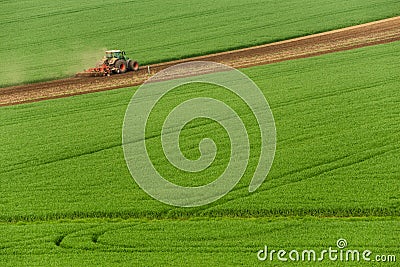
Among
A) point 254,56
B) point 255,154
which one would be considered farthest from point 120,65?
point 255,154

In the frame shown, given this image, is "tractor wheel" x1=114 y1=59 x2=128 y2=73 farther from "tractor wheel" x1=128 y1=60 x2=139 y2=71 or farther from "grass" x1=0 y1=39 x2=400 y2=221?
"grass" x1=0 y1=39 x2=400 y2=221

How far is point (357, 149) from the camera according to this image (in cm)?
2628

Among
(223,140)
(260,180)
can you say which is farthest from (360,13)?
(260,180)

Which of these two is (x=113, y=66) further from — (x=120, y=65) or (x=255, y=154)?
(x=255, y=154)

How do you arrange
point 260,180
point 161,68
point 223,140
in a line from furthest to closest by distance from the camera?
1. point 161,68
2. point 223,140
3. point 260,180

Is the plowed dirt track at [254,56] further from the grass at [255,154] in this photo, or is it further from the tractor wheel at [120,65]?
the grass at [255,154]

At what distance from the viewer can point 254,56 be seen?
146ft

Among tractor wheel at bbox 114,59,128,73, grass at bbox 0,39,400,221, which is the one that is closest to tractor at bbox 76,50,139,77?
tractor wheel at bbox 114,59,128,73

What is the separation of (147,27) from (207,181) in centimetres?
3243

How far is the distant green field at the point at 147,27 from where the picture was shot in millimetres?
48000

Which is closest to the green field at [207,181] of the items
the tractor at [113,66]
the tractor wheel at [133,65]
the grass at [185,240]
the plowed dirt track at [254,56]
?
the grass at [185,240]

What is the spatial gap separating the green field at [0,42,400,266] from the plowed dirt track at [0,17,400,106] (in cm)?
421

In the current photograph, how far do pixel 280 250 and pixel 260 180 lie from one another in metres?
5.58

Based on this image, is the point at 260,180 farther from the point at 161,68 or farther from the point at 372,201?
the point at 161,68
